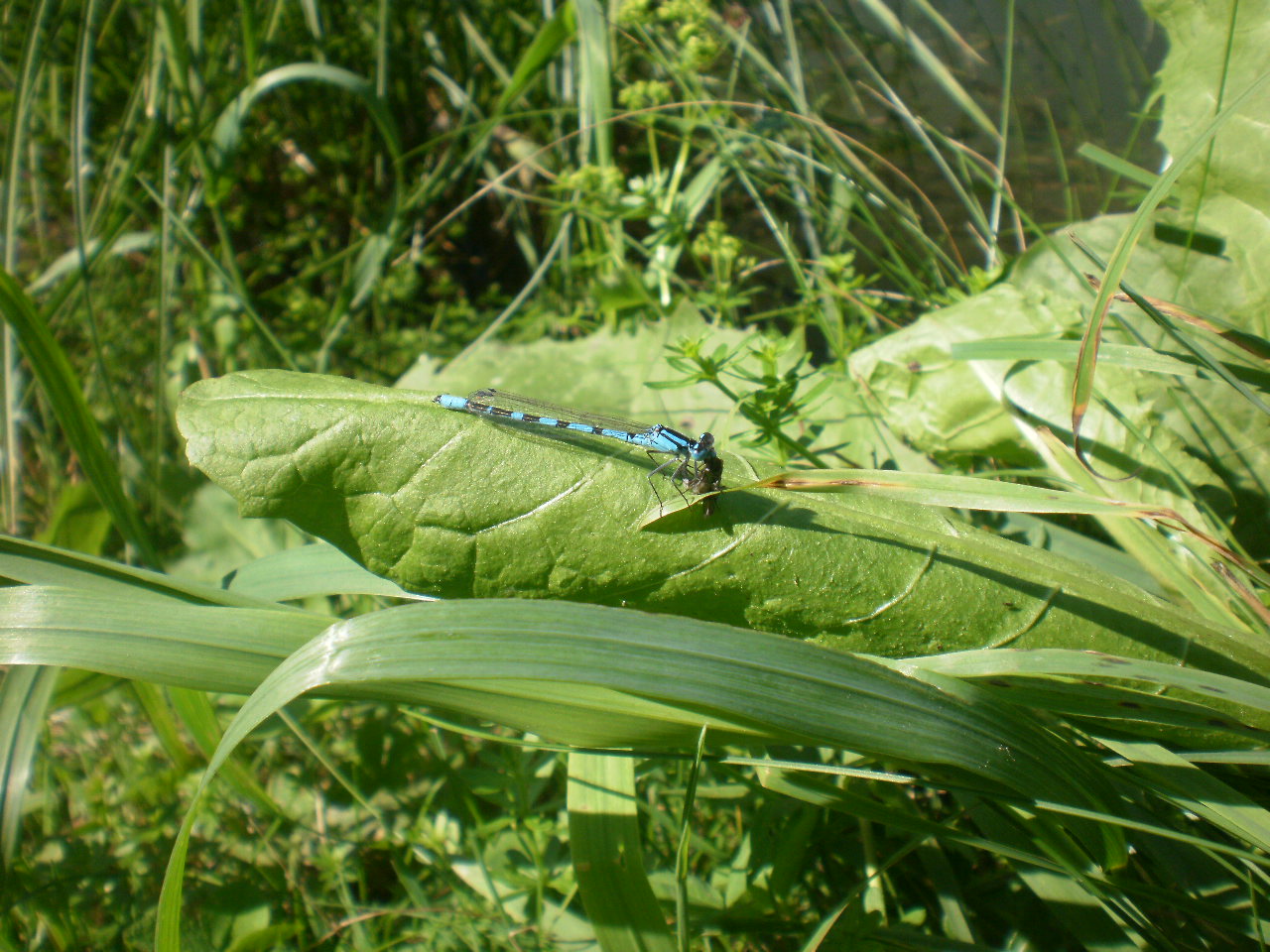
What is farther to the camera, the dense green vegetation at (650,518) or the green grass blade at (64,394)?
the green grass blade at (64,394)

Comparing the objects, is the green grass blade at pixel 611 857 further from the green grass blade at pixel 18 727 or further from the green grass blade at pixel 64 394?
the green grass blade at pixel 64 394

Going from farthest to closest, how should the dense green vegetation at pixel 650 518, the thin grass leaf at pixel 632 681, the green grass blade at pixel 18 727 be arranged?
1. the green grass blade at pixel 18 727
2. the dense green vegetation at pixel 650 518
3. the thin grass leaf at pixel 632 681

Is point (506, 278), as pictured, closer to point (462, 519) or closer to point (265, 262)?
point (265, 262)

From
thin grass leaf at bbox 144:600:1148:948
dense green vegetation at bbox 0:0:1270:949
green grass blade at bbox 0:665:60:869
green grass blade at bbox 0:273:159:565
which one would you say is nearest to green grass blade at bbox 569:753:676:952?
dense green vegetation at bbox 0:0:1270:949

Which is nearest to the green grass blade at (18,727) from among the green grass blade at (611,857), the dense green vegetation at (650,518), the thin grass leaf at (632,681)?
the dense green vegetation at (650,518)

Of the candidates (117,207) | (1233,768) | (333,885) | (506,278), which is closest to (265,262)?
(117,207)

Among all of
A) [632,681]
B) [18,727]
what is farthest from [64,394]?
[632,681]

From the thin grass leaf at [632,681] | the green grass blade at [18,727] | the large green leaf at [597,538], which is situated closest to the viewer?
the thin grass leaf at [632,681]
